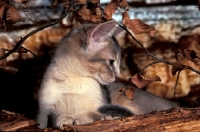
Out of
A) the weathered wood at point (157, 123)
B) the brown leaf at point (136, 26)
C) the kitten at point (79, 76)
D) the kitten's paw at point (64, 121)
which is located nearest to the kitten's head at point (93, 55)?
the kitten at point (79, 76)

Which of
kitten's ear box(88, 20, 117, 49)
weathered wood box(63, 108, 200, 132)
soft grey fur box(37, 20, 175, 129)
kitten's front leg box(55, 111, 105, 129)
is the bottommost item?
weathered wood box(63, 108, 200, 132)

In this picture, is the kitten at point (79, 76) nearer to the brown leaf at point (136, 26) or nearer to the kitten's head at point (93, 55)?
the kitten's head at point (93, 55)

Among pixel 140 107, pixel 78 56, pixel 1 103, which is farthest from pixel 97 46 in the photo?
pixel 1 103

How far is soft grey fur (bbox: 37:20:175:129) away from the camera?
108 inches

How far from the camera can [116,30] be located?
A: 10.0ft

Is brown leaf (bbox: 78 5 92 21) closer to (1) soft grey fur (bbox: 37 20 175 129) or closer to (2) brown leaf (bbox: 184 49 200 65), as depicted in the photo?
(1) soft grey fur (bbox: 37 20 175 129)

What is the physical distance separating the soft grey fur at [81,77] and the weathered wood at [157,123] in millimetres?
497

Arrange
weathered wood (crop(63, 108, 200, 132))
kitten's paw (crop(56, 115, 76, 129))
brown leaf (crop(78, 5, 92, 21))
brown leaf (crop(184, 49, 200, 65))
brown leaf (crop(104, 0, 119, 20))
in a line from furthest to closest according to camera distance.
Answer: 1. brown leaf (crop(78, 5, 92, 21))
2. brown leaf (crop(104, 0, 119, 20))
3. brown leaf (crop(184, 49, 200, 65))
4. kitten's paw (crop(56, 115, 76, 129))
5. weathered wood (crop(63, 108, 200, 132))

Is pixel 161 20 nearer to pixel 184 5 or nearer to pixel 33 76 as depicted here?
pixel 184 5

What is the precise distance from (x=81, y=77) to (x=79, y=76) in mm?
18

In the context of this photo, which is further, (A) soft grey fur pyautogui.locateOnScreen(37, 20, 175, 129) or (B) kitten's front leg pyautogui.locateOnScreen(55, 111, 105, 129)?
(A) soft grey fur pyautogui.locateOnScreen(37, 20, 175, 129)

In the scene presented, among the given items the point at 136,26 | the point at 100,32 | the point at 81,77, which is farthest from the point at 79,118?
the point at 136,26

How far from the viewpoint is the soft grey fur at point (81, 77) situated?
2732mm

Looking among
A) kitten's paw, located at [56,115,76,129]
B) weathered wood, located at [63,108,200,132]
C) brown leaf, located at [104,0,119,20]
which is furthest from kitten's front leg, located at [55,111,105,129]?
brown leaf, located at [104,0,119,20]
